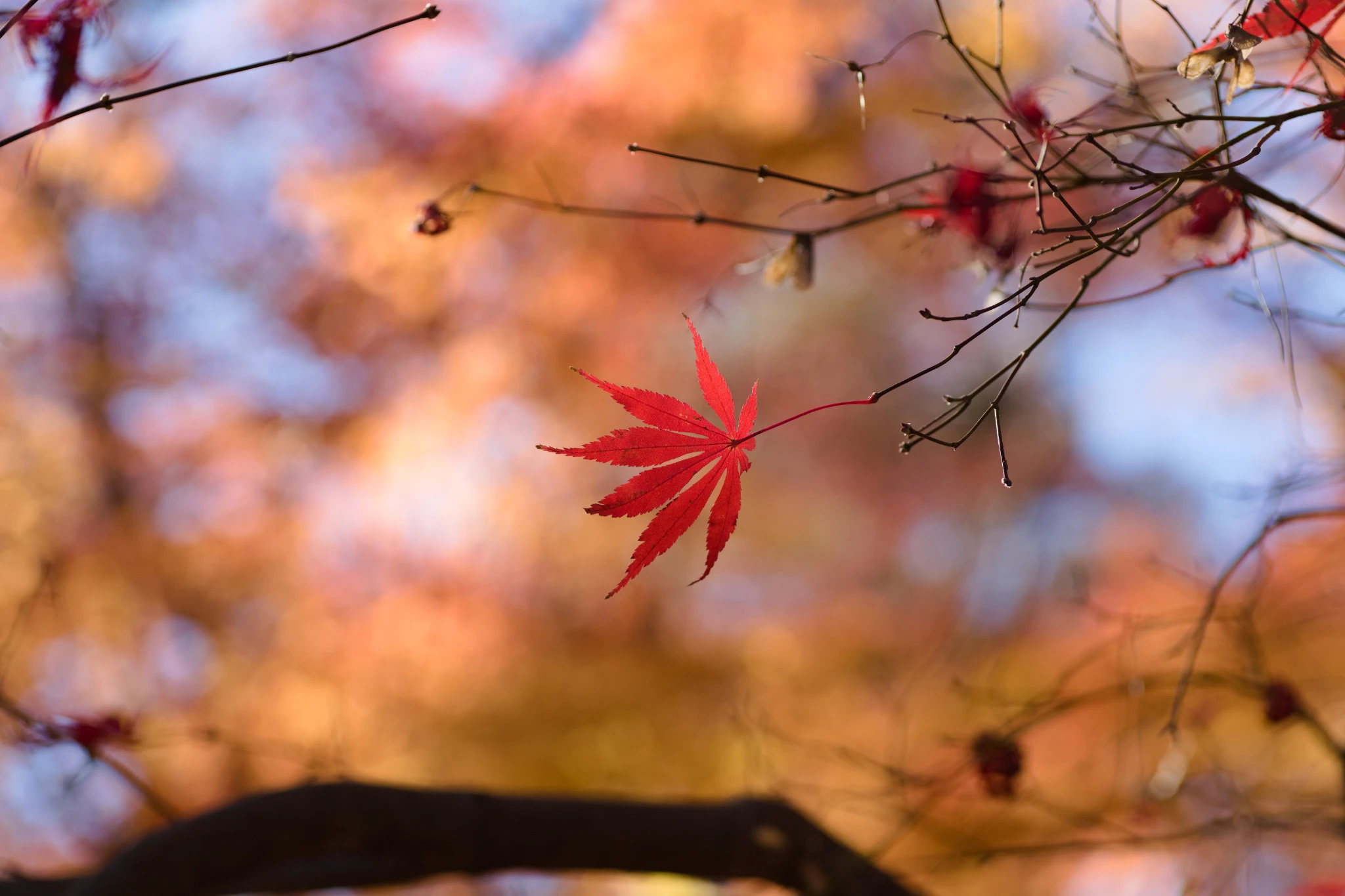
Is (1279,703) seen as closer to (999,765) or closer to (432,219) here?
(999,765)

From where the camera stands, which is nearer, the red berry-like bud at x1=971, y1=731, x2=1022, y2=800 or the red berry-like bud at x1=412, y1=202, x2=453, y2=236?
the red berry-like bud at x1=412, y1=202, x2=453, y2=236

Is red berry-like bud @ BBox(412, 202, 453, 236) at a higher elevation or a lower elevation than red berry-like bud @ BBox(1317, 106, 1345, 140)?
higher

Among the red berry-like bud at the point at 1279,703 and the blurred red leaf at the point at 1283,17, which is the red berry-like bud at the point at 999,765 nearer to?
the red berry-like bud at the point at 1279,703

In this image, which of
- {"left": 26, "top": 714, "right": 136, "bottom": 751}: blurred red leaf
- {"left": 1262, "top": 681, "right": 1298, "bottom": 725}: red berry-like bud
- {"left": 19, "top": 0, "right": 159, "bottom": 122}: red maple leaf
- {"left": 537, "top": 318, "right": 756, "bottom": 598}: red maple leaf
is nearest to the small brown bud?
{"left": 537, "top": 318, "right": 756, "bottom": 598}: red maple leaf

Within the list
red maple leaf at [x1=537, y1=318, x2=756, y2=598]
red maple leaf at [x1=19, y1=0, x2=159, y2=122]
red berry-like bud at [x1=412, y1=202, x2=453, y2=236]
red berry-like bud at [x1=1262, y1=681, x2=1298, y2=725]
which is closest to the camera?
red maple leaf at [x1=537, y1=318, x2=756, y2=598]

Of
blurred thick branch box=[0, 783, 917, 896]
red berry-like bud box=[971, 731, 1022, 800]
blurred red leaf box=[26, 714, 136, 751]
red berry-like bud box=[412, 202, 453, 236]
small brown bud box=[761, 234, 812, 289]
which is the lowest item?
blurred thick branch box=[0, 783, 917, 896]

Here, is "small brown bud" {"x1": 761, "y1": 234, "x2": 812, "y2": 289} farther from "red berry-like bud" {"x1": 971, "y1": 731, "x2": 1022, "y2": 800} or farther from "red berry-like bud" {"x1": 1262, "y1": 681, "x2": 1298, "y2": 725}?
"red berry-like bud" {"x1": 1262, "y1": 681, "x2": 1298, "y2": 725}

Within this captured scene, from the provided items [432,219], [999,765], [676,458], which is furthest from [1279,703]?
[432,219]
